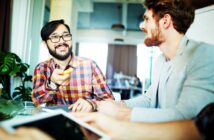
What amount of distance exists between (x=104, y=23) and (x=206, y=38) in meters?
5.77

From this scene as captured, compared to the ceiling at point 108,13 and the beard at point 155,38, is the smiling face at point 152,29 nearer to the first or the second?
the beard at point 155,38

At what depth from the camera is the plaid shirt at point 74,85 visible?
156cm

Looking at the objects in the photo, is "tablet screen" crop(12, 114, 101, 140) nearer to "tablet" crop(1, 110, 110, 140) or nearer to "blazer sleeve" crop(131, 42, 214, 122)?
"tablet" crop(1, 110, 110, 140)

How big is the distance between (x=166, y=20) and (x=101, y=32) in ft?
24.3

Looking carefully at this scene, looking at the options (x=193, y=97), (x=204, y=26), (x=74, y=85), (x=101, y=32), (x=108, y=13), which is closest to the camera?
(x=193, y=97)

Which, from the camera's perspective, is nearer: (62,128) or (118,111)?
(62,128)

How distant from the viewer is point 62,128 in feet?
1.71

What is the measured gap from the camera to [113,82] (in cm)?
796

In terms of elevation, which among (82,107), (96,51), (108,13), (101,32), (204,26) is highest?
(108,13)

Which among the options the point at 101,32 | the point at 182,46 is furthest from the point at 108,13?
the point at 182,46

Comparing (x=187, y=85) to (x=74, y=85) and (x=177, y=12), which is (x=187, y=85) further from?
(x=74, y=85)

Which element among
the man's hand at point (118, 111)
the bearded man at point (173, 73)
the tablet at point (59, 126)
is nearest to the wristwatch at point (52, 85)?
the bearded man at point (173, 73)

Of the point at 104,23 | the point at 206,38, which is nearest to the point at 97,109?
the point at 206,38

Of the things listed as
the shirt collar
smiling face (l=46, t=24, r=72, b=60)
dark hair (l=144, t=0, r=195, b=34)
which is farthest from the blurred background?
the shirt collar
